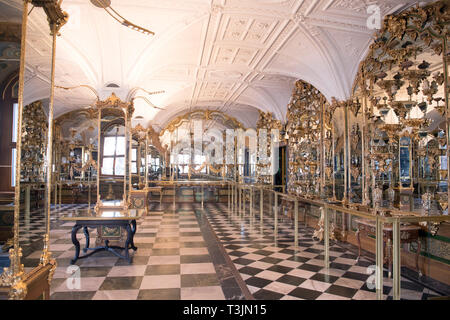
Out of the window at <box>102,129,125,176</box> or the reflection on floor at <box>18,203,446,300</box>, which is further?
the window at <box>102,129,125,176</box>

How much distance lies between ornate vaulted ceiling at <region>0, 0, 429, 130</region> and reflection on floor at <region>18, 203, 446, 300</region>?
3817 millimetres

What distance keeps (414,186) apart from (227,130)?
1038 centimetres

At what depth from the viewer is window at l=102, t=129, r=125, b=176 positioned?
11922 mm

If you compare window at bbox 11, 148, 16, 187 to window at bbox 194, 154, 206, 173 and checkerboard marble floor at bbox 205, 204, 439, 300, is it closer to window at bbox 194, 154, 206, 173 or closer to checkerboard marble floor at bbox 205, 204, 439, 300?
checkerboard marble floor at bbox 205, 204, 439, 300

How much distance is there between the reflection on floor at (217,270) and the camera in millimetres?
3354

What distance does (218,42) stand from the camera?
6.95 meters

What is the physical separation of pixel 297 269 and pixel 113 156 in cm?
997

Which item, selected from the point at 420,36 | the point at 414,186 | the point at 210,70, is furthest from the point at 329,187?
the point at 210,70

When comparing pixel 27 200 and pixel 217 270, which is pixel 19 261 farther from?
pixel 217 270

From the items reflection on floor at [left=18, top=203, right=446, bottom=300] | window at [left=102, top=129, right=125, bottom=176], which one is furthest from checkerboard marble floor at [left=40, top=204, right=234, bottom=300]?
window at [left=102, top=129, right=125, bottom=176]

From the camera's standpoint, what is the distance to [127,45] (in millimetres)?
6555

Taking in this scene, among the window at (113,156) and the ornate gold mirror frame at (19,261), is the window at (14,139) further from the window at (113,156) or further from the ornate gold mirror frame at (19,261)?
the window at (113,156)

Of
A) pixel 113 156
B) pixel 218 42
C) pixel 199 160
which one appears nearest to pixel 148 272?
pixel 218 42
